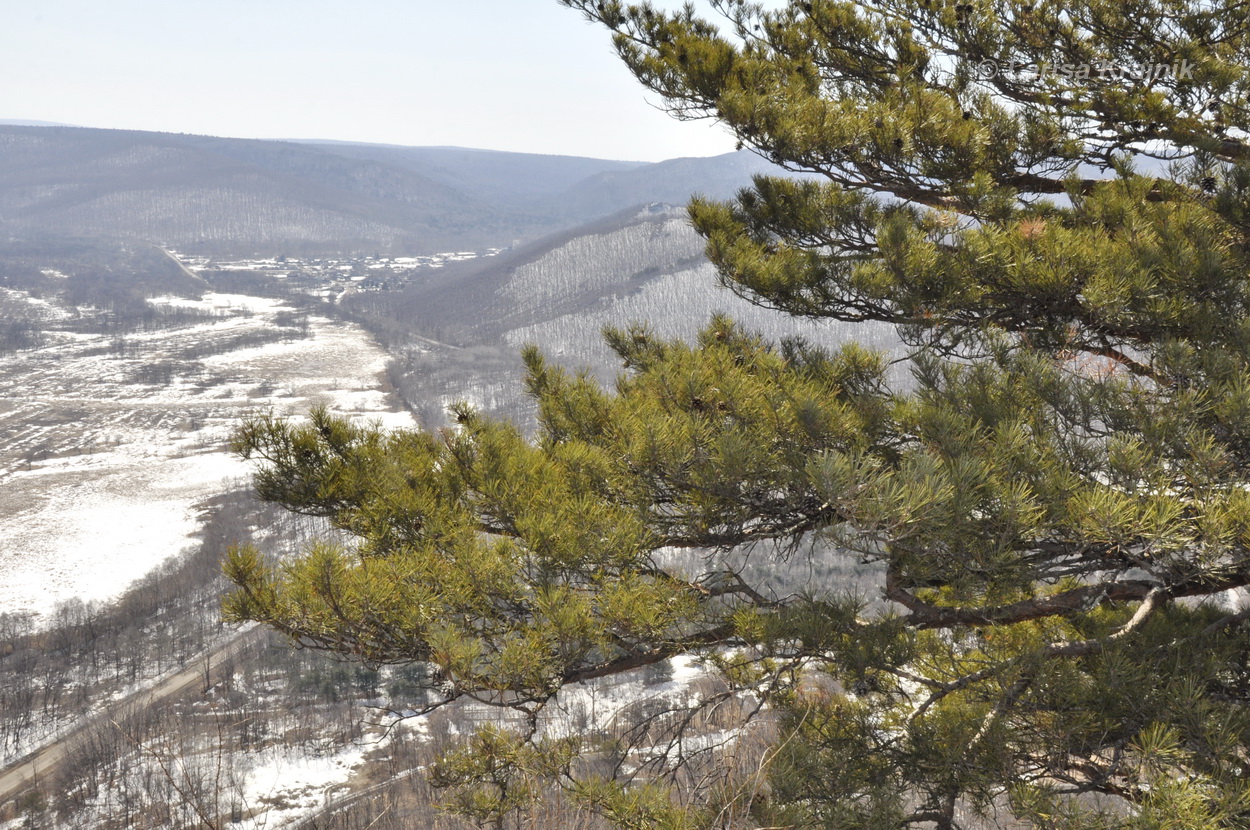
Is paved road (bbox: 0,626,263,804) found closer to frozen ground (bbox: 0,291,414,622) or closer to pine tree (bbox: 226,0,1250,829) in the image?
frozen ground (bbox: 0,291,414,622)

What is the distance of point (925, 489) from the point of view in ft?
6.96

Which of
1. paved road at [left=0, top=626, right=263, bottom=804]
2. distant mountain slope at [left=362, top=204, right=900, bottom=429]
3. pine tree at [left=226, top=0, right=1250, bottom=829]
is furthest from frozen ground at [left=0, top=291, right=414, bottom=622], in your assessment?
pine tree at [left=226, top=0, right=1250, bottom=829]

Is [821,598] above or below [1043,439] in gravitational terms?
below

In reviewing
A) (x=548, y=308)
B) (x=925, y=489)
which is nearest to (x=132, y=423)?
(x=548, y=308)

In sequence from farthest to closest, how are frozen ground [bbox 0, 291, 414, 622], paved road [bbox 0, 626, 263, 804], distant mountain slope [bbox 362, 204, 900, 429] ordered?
distant mountain slope [bbox 362, 204, 900, 429] → frozen ground [bbox 0, 291, 414, 622] → paved road [bbox 0, 626, 263, 804]

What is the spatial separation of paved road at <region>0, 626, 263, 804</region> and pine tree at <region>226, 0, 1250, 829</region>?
2172 centimetres

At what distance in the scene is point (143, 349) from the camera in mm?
90062

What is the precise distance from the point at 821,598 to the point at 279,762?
22.2 meters

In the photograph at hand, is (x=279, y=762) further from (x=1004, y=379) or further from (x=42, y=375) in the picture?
(x=42, y=375)

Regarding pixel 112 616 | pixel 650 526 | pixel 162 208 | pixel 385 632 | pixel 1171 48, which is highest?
pixel 162 208

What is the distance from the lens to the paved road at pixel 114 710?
21906 mm

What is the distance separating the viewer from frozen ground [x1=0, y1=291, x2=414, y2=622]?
132 ft

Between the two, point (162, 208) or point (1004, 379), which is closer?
point (1004, 379)

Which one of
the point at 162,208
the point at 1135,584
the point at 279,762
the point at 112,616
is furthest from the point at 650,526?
the point at 162,208
